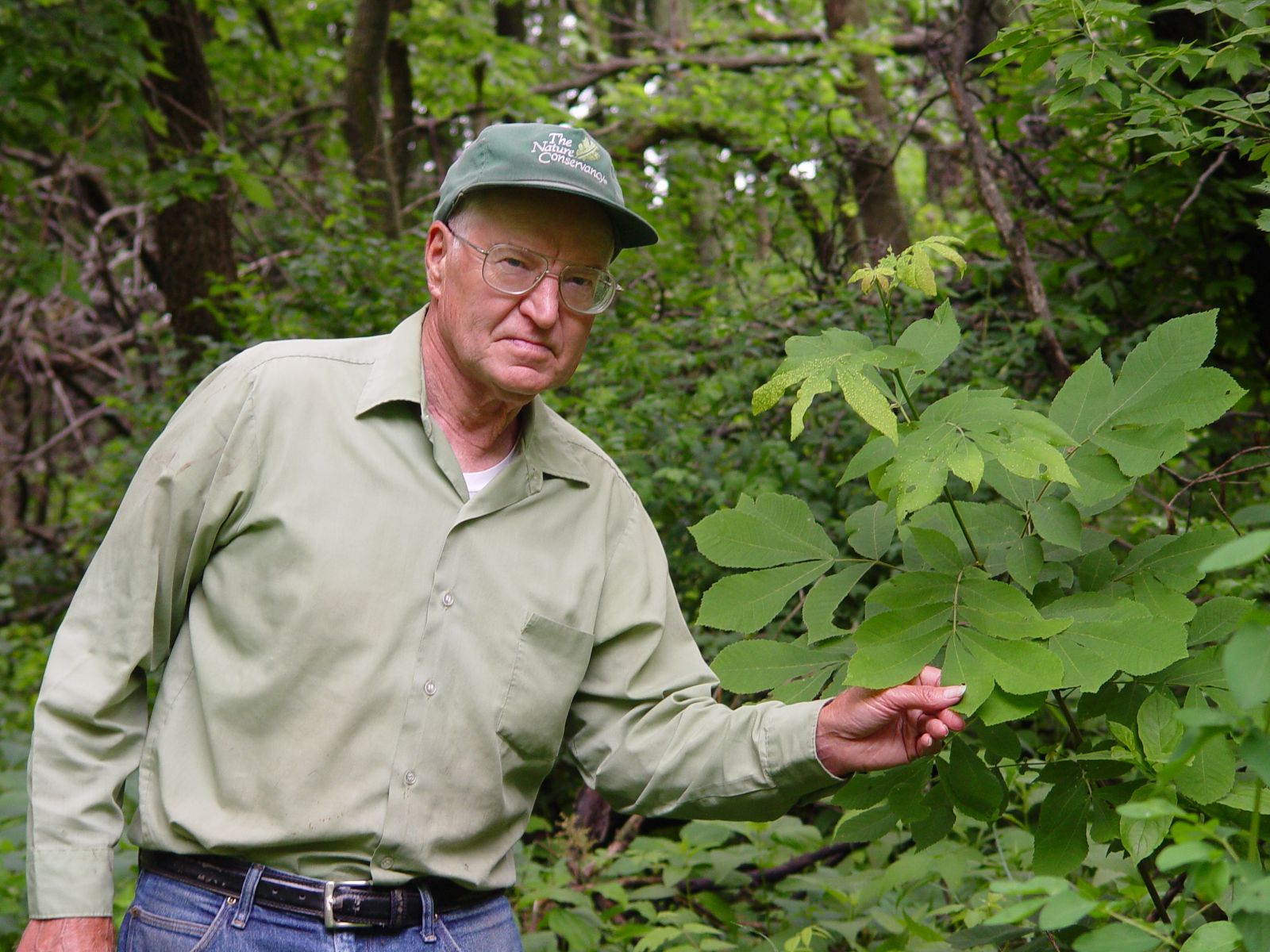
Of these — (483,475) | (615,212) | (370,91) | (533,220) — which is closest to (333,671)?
(483,475)

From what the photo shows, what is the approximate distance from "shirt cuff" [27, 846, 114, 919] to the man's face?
3.72 feet

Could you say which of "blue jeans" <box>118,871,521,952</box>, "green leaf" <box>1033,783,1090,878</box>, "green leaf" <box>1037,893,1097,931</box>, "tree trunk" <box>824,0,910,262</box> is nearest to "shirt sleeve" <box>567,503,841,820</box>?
"green leaf" <box>1033,783,1090,878</box>

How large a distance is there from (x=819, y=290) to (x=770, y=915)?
10.2 ft

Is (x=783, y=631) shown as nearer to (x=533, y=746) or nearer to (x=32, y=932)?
(x=533, y=746)

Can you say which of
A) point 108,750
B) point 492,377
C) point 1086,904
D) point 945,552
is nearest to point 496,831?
point 108,750

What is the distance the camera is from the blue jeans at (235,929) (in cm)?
219

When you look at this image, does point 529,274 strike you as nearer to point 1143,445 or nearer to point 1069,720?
point 1143,445

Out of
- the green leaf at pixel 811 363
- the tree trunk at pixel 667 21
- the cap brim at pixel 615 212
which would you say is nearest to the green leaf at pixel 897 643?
the green leaf at pixel 811 363

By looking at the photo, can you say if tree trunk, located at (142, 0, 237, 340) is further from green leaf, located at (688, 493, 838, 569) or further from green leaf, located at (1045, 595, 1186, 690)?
green leaf, located at (1045, 595, 1186, 690)

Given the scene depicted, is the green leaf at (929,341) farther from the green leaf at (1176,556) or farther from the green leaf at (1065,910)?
the green leaf at (1065,910)

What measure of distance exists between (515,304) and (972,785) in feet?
4.09

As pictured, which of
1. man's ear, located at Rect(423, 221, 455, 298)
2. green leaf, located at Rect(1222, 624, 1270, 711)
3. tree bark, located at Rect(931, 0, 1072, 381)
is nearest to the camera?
green leaf, located at Rect(1222, 624, 1270, 711)

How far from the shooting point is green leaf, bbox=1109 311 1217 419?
1993 mm

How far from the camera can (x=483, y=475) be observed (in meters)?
2.57
